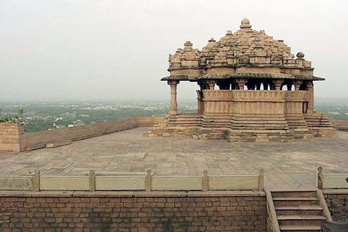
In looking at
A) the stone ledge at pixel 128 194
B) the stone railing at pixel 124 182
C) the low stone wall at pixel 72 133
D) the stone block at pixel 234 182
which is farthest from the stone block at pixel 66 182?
the low stone wall at pixel 72 133

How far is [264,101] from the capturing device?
1648 cm

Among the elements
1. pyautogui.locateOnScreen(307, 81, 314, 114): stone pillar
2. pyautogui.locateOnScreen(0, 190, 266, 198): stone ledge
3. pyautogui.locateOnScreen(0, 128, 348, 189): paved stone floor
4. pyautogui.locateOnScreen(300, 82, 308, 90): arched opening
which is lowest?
pyautogui.locateOnScreen(0, 190, 266, 198): stone ledge

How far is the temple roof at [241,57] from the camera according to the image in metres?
16.7

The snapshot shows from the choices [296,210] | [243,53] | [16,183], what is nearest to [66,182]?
[16,183]

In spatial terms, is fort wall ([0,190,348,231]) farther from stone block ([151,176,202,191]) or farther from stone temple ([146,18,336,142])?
stone temple ([146,18,336,142])

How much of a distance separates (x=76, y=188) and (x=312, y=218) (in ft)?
15.9

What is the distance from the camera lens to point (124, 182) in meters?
8.10

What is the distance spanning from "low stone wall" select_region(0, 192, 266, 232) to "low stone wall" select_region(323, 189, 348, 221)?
54.3 inches

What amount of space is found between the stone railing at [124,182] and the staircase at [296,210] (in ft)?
1.95

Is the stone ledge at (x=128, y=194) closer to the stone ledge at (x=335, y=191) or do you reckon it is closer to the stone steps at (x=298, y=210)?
the stone steps at (x=298, y=210)

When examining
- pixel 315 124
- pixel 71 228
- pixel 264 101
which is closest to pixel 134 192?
pixel 71 228

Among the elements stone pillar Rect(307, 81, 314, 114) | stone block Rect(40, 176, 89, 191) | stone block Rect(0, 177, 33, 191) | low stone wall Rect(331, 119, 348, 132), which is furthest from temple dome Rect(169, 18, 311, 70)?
stone block Rect(0, 177, 33, 191)

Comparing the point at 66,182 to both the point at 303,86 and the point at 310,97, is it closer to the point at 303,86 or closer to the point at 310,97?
the point at 310,97

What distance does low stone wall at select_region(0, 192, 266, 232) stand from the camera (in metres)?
8.05
